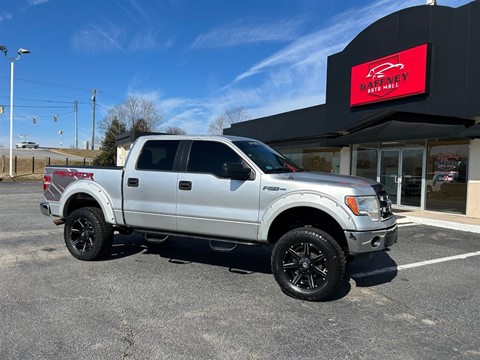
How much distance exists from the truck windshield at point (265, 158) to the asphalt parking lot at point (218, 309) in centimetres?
158

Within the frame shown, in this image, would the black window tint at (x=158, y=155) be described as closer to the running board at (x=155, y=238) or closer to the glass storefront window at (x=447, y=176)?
the running board at (x=155, y=238)

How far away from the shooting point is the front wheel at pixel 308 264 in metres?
4.60

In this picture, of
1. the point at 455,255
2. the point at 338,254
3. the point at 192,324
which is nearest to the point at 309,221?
the point at 338,254

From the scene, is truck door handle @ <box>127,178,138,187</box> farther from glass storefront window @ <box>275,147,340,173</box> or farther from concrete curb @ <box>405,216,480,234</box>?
glass storefront window @ <box>275,147,340,173</box>

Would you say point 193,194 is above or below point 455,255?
above

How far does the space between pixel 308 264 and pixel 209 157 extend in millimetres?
2044

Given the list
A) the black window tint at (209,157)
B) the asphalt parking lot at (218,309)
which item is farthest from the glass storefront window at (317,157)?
the black window tint at (209,157)

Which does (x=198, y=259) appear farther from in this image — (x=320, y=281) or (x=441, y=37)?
(x=441, y=37)

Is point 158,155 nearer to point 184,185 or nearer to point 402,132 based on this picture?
point 184,185

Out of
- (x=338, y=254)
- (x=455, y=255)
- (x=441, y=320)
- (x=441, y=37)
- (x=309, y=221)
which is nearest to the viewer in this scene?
(x=441, y=320)

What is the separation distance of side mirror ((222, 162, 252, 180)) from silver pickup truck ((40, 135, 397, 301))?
0.02 m

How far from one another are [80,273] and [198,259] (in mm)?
1838

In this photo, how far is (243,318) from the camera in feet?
13.7

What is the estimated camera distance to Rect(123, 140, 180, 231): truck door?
5684 mm
